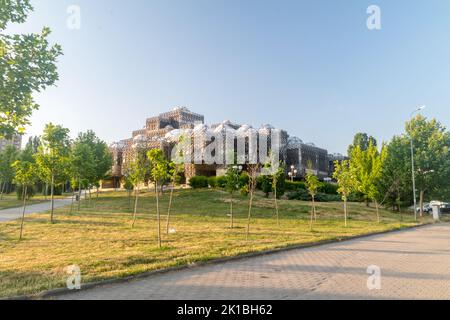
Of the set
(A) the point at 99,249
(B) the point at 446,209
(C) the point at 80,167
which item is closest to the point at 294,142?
(B) the point at 446,209

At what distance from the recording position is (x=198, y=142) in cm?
4956

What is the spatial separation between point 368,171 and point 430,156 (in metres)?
7.09

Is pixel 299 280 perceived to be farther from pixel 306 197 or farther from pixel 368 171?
pixel 306 197

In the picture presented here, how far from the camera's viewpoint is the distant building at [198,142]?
4947 centimetres

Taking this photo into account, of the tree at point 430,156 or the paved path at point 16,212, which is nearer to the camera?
the paved path at point 16,212

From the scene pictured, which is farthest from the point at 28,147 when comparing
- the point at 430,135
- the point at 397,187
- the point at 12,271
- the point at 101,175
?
the point at 430,135

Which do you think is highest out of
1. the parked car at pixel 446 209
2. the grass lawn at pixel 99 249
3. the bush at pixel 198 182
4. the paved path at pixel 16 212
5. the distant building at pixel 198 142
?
the distant building at pixel 198 142

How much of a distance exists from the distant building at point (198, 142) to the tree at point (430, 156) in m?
16.1

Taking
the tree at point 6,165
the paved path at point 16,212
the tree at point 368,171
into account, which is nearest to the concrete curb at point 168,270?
the tree at point 368,171

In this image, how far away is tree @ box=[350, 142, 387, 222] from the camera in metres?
25.8

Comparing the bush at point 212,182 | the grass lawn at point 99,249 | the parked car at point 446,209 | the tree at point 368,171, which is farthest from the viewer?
the parked car at point 446,209

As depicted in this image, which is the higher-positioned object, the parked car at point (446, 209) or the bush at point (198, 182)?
the bush at point (198, 182)

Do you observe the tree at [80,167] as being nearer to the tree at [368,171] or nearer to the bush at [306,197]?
the tree at [368,171]

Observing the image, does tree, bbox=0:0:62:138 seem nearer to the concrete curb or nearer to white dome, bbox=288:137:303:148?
the concrete curb
